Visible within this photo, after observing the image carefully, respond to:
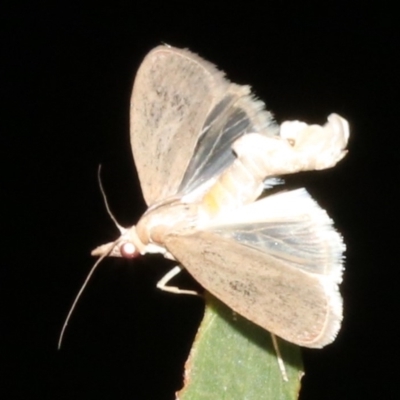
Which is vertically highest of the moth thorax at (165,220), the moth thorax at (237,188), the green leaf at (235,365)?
the moth thorax at (237,188)

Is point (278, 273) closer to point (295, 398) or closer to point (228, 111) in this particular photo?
point (295, 398)

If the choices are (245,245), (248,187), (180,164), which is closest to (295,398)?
(245,245)

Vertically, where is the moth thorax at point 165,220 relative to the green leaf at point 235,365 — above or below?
above

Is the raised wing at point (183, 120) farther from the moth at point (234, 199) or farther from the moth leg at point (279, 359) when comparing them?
the moth leg at point (279, 359)

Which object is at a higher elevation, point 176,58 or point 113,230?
point 176,58

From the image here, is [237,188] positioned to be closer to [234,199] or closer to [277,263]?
[234,199]

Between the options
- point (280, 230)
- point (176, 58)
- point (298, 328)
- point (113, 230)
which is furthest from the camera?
point (113, 230)

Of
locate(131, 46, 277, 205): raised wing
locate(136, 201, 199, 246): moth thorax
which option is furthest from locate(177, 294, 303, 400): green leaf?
locate(131, 46, 277, 205): raised wing

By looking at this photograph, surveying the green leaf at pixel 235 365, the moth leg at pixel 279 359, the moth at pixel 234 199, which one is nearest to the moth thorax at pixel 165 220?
the moth at pixel 234 199

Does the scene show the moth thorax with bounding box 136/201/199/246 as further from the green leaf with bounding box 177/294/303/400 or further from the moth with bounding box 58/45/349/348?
the green leaf with bounding box 177/294/303/400
